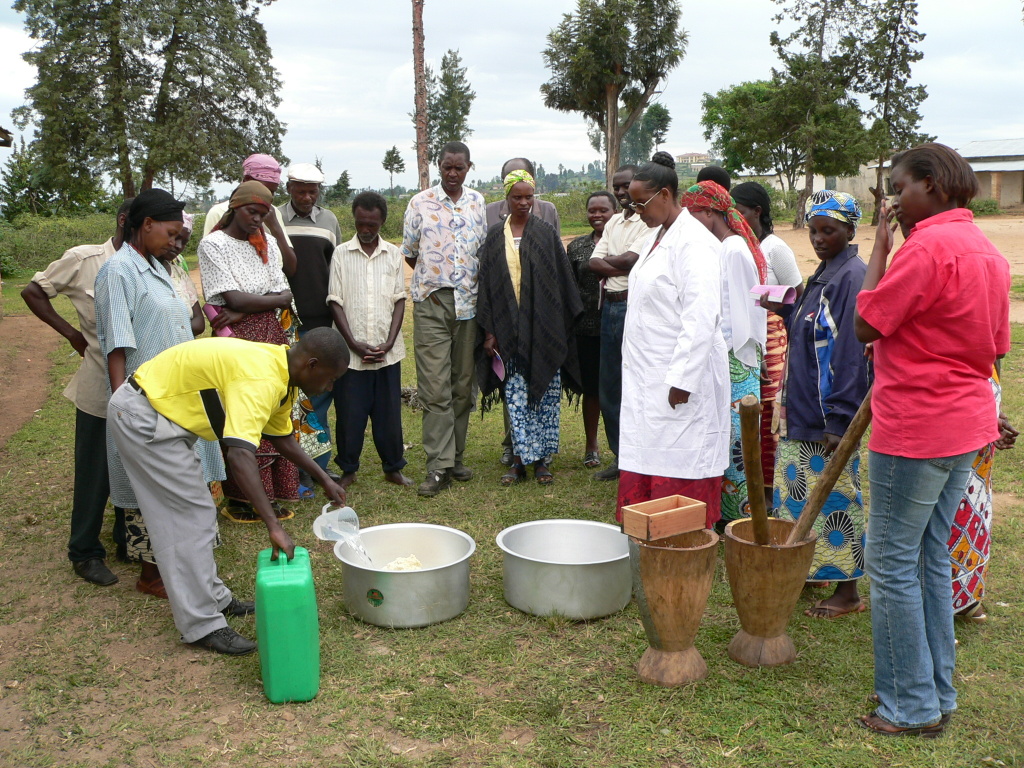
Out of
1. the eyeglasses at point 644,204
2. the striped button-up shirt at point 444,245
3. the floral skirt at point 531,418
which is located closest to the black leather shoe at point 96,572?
the striped button-up shirt at point 444,245

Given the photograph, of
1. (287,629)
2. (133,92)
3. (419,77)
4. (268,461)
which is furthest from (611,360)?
(133,92)

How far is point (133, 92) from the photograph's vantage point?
97.0 feet

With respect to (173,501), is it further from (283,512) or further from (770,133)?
(770,133)

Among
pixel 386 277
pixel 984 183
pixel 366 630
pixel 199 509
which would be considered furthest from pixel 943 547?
pixel 984 183

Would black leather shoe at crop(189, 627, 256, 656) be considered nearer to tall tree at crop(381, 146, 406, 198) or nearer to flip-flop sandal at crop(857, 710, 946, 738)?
flip-flop sandal at crop(857, 710, 946, 738)

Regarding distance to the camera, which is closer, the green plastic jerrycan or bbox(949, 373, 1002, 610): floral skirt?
the green plastic jerrycan

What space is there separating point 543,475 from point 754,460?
2.73 meters

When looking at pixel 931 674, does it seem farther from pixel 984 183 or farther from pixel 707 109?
pixel 707 109

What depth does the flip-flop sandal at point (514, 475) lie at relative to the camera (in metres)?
5.53

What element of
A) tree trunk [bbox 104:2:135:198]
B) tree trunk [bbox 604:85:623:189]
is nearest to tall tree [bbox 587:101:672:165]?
tree trunk [bbox 604:85:623:189]

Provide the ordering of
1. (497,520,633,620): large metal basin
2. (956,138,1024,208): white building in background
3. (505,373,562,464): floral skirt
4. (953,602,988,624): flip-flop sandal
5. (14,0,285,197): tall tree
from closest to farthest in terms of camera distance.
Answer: (953,602,988,624): flip-flop sandal
(497,520,633,620): large metal basin
(505,373,562,464): floral skirt
(14,0,285,197): tall tree
(956,138,1024,208): white building in background

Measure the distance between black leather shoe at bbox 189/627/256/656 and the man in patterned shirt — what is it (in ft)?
6.57

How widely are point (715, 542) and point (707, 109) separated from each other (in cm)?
5619

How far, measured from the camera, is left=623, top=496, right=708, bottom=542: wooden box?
2.97m
